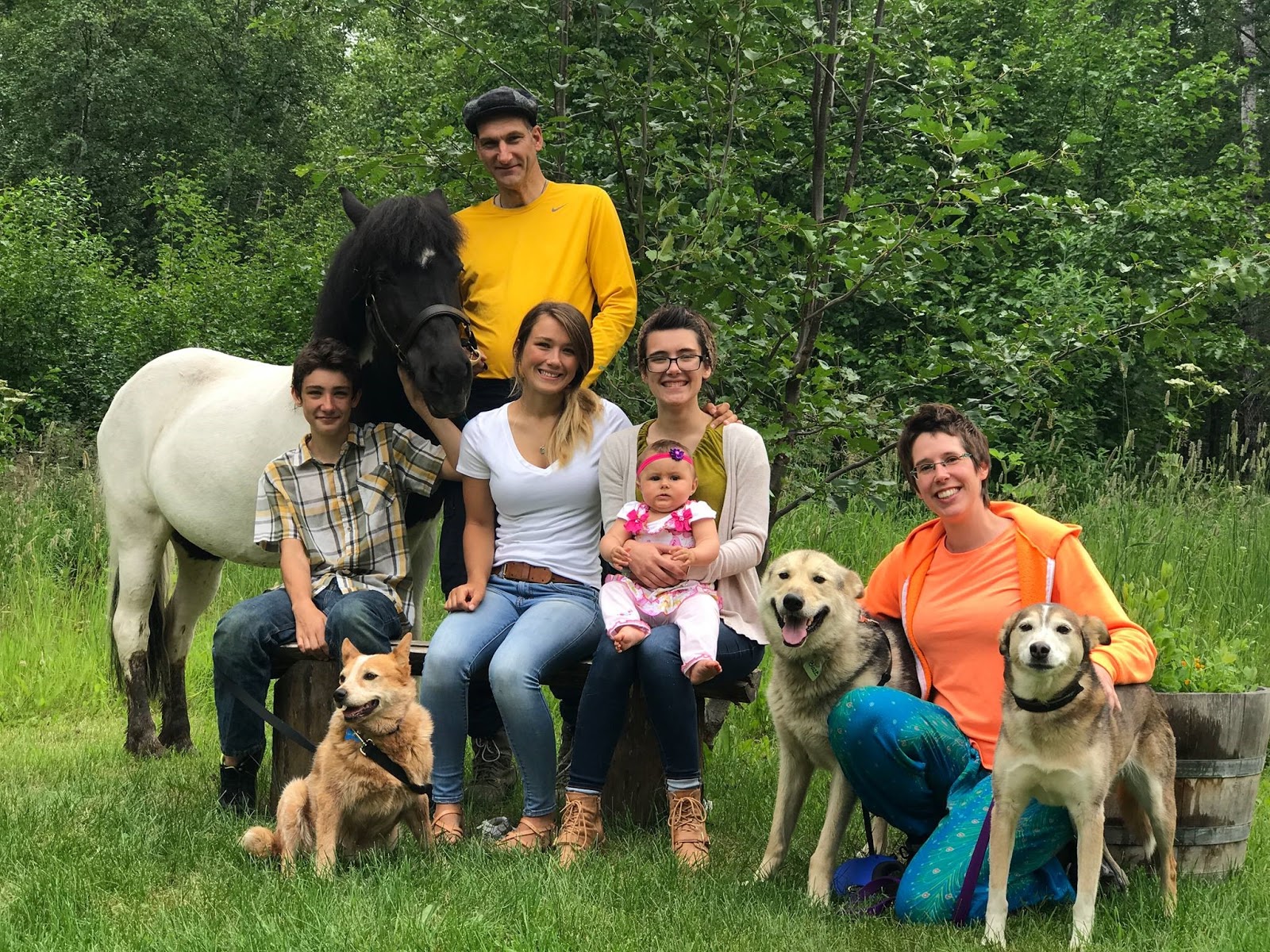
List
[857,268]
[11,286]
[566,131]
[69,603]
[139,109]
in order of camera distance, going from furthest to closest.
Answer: [139,109] → [11,286] → [69,603] → [566,131] → [857,268]

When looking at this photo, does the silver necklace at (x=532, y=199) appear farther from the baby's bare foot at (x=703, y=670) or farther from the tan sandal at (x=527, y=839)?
the tan sandal at (x=527, y=839)

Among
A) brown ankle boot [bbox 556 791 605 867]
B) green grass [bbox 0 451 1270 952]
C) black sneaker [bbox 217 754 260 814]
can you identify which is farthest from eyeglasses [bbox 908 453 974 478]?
black sneaker [bbox 217 754 260 814]

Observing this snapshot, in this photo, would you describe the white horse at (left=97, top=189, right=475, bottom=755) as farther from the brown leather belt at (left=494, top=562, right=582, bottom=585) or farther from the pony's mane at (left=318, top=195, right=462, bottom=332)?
the brown leather belt at (left=494, top=562, right=582, bottom=585)

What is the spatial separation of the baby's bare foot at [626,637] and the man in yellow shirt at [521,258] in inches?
39.0

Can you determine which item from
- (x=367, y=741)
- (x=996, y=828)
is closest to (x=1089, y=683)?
(x=996, y=828)

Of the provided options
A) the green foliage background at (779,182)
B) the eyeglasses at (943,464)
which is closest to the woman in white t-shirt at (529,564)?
the green foliage background at (779,182)

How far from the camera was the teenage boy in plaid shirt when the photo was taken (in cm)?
408

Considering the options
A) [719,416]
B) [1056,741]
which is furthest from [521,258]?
[1056,741]

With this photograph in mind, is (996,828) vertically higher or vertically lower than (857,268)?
lower

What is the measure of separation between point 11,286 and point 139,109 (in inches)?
667

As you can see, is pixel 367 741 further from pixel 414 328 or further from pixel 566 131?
pixel 566 131

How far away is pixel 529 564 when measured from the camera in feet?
13.8

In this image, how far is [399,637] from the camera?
4.36 meters

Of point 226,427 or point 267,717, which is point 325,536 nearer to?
point 267,717
